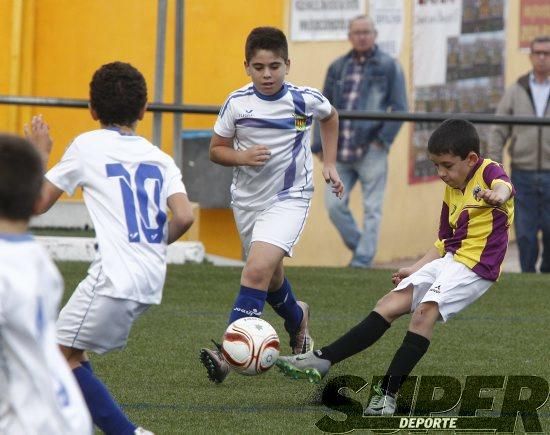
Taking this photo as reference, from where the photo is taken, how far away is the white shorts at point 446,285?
624 centimetres

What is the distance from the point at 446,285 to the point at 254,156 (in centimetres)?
139

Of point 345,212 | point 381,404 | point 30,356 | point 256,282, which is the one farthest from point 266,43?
point 345,212

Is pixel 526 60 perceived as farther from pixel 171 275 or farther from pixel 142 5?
pixel 171 275

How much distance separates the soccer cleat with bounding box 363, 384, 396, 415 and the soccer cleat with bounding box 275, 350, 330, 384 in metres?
0.33

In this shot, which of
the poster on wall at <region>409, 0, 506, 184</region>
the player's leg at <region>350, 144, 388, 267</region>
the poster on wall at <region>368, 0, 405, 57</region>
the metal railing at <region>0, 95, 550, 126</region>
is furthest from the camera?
the poster on wall at <region>409, 0, 506, 184</region>

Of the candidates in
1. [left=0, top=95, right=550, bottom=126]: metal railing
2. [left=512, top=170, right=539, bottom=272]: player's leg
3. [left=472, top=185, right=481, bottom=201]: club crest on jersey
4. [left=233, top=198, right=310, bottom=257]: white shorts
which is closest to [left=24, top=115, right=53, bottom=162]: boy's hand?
[left=472, top=185, right=481, bottom=201]: club crest on jersey

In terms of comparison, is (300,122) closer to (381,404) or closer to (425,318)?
(425,318)

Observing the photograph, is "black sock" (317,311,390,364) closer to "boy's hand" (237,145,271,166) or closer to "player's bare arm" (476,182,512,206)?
"player's bare arm" (476,182,512,206)

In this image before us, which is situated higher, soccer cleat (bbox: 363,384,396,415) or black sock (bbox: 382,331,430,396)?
black sock (bbox: 382,331,430,396)

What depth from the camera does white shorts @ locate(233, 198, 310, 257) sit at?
7.27 m

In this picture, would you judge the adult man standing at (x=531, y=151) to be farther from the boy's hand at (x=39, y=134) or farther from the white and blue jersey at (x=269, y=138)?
the boy's hand at (x=39, y=134)

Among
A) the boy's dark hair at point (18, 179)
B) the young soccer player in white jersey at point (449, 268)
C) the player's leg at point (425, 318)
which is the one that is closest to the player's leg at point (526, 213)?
the young soccer player in white jersey at point (449, 268)

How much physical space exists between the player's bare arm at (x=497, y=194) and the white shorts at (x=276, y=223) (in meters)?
1.36

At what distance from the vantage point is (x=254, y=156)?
23.6ft
